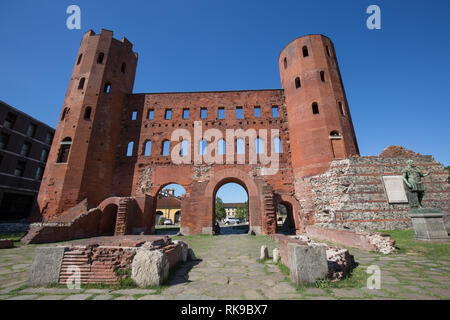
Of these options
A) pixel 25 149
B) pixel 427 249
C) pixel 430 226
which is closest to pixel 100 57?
pixel 25 149

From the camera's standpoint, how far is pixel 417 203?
26.1ft

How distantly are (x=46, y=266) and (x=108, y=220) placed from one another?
1181 cm

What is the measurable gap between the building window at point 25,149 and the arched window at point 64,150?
48.0ft

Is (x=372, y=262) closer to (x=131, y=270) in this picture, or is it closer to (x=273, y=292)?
(x=273, y=292)

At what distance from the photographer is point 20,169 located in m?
22.8

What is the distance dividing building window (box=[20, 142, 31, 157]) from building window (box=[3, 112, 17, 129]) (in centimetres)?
238

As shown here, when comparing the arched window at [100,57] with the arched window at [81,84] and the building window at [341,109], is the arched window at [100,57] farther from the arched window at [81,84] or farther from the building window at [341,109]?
the building window at [341,109]

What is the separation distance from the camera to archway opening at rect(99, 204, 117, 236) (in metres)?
13.4

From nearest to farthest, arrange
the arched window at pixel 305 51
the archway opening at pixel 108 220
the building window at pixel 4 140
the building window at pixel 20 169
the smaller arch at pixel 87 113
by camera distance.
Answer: the archway opening at pixel 108 220
the smaller arch at pixel 87 113
the arched window at pixel 305 51
the building window at pixel 4 140
the building window at pixel 20 169

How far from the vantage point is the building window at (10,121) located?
2152cm

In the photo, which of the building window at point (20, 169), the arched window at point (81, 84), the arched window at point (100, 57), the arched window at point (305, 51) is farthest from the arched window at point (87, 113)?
the arched window at point (305, 51)

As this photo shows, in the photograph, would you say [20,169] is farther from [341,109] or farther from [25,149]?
[341,109]

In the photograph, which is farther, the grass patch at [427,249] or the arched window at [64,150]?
the arched window at [64,150]

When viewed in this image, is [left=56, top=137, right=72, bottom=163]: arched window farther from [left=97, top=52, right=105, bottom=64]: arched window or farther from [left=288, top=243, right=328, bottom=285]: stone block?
[left=288, top=243, right=328, bottom=285]: stone block
